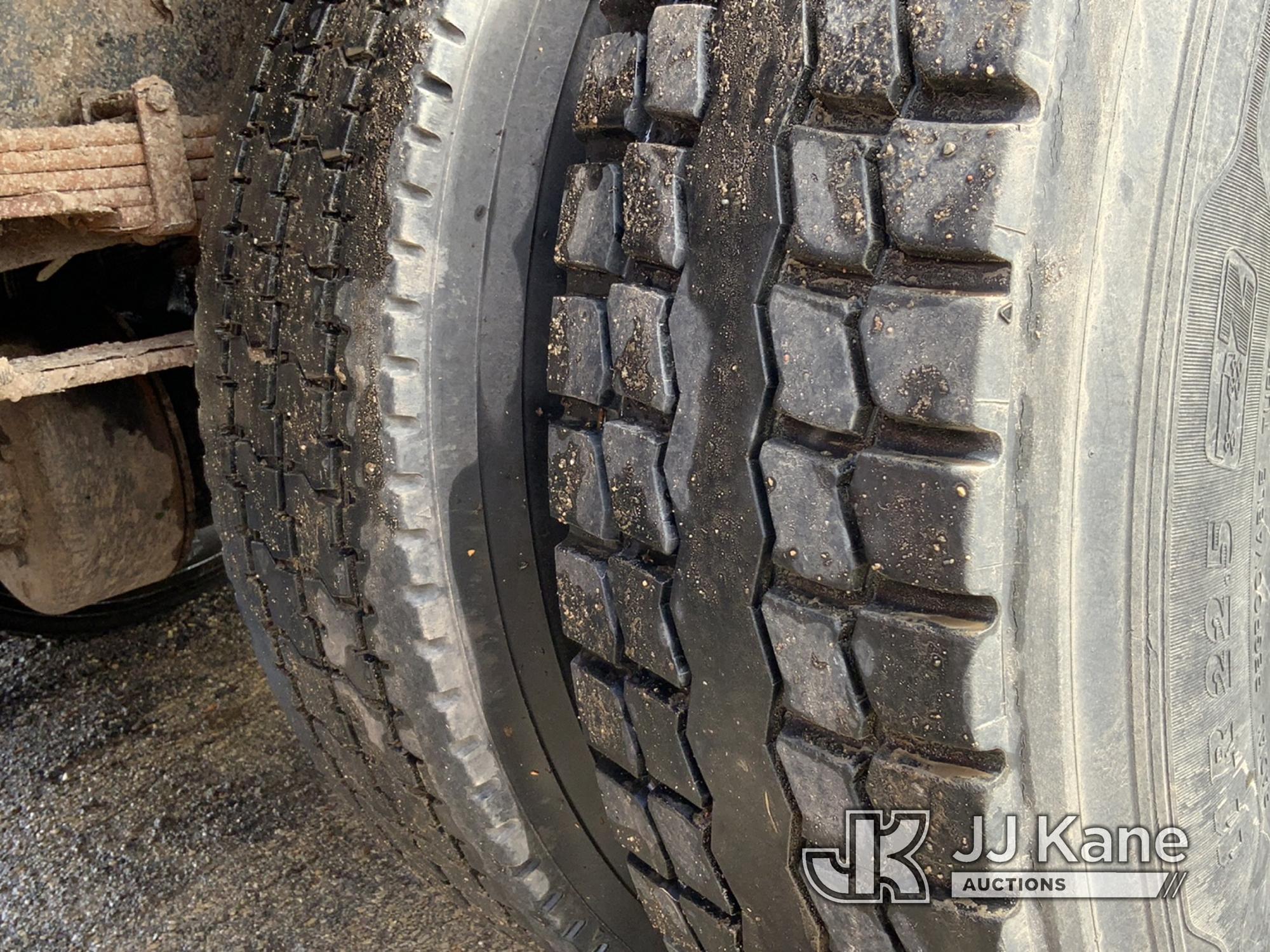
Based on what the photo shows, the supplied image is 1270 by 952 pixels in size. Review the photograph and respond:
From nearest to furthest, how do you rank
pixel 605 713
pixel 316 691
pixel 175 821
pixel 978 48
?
1. pixel 978 48
2. pixel 605 713
3. pixel 316 691
4. pixel 175 821

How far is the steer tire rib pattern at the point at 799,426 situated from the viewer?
0.69 metres

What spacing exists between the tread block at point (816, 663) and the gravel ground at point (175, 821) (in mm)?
980

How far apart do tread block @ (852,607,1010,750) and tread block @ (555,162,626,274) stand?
38cm

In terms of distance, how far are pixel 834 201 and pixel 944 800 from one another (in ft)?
1.39

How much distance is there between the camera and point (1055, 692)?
760 millimetres

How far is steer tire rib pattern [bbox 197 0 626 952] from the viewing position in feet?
3.28

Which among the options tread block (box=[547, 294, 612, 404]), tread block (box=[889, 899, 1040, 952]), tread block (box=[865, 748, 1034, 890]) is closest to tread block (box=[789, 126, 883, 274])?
tread block (box=[547, 294, 612, 404])

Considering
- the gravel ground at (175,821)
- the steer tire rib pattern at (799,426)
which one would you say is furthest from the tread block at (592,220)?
the gravel ground at (175,821)

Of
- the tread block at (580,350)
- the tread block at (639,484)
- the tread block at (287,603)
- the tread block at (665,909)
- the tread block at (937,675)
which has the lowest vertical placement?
the tread block at (665,909)

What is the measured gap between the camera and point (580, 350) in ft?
3.12

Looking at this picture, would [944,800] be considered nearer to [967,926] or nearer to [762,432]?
[967,926]

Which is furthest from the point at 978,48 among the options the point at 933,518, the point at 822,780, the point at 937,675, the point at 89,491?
the point at 89,491

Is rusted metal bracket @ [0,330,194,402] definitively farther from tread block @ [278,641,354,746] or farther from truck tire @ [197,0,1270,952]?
tread block @ [278,641,354,746]

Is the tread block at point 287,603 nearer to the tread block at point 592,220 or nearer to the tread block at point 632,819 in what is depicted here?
the tread block at point 632,819
